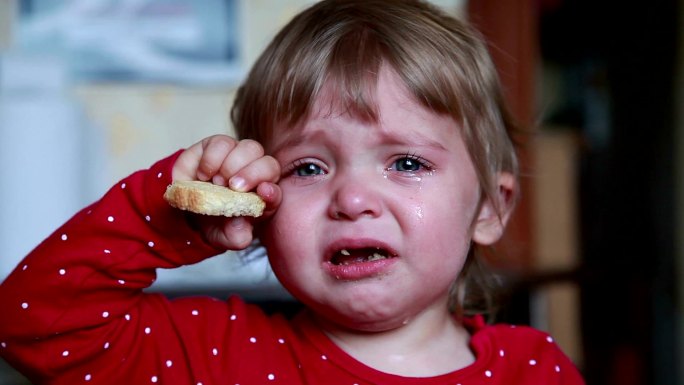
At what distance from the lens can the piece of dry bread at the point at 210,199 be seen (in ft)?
2.30

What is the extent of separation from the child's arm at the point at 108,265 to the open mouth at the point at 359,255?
0.08 m

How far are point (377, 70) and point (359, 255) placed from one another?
18 cm

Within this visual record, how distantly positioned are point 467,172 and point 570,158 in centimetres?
230

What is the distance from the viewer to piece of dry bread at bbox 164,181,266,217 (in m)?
0.70

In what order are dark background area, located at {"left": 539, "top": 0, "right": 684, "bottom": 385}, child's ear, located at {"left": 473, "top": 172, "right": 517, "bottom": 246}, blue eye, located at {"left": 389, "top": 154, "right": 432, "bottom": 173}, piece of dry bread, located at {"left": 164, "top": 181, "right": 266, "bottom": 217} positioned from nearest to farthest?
piece of dry bread, located at {"left": 164, "top": 181, "right": 266, "bottom": 217} < blue eye, located at {"left": 389, "top": 154, "right": 432, "bottom": 173} < child's ear, located at {"left": 473, "top": 172, "right": 517, "bottom": 246} < dark background area, located at {"left": 539, "top": 0, "right": 684, "bottom": 385}

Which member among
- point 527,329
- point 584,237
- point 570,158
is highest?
point 527,329

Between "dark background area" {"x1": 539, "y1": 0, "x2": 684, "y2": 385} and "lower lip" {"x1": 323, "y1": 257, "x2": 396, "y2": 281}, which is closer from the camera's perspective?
"lower lip" {"x1": 323, "y1": 257, "x2": 396, "y2": 281}

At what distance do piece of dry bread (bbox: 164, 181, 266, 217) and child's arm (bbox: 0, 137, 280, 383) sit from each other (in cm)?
3

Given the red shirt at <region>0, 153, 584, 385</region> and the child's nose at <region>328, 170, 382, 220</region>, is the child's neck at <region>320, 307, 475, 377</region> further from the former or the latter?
the child's nose at <region>328, 170, 382, 220</region>

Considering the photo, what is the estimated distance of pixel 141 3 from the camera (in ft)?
6.97

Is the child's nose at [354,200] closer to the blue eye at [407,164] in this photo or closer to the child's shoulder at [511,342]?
the blue eye at [407,164]

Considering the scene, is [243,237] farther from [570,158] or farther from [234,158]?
[570,158]

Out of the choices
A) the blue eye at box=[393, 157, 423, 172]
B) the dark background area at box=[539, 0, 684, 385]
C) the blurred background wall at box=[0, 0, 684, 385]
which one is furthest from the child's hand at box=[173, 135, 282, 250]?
the dark background area at box=[539, 0, 684, 385]

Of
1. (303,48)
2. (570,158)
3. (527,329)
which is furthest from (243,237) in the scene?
(570,158)
